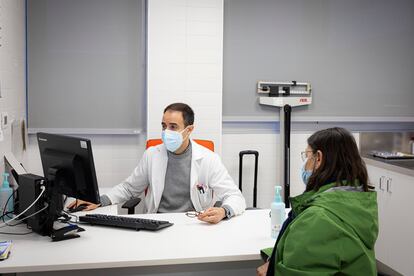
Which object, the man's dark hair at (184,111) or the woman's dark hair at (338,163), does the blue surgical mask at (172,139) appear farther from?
the woman's dark hair at (338,163)

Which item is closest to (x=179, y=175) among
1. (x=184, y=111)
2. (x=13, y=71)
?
(x=184, y=111)

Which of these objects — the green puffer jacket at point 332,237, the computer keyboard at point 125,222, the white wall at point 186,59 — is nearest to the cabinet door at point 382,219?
the white wall at point 186,59

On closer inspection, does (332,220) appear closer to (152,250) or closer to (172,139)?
(152,250)

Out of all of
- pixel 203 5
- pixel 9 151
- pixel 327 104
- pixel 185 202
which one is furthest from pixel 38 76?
pixel 327 104

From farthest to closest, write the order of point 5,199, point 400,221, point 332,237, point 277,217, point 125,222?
1. point 400,221
2. point 5,199
3. point 125,222
4. point 277,217
5. point 332,237

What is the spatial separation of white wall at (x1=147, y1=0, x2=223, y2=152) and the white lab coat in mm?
733

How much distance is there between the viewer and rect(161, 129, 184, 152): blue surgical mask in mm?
2791

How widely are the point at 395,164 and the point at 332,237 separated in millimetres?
2266

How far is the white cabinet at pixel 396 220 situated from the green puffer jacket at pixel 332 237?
6.30ft

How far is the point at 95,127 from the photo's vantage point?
3672 millimetres

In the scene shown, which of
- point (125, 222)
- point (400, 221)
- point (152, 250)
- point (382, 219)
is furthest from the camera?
point (382, 219)

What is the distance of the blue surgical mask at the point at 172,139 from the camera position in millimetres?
2791

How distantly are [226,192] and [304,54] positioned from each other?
71.0 inches

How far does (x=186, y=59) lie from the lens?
3.62 metres
